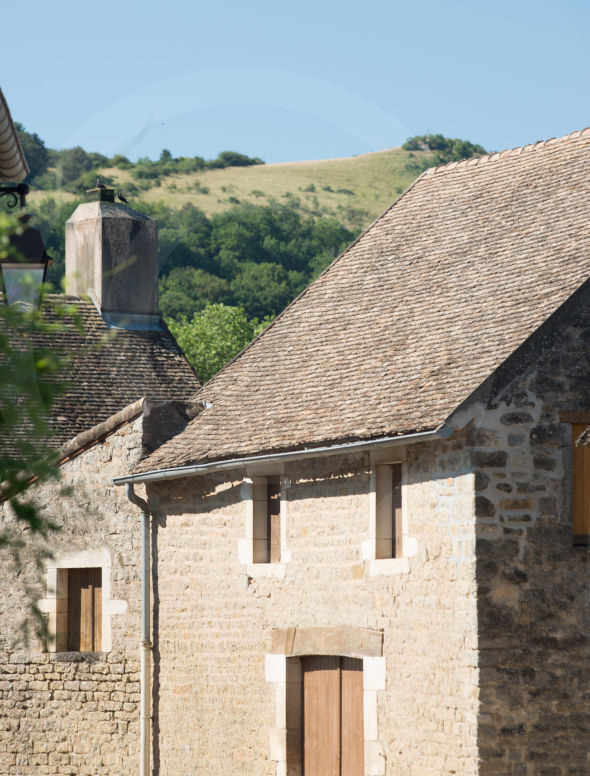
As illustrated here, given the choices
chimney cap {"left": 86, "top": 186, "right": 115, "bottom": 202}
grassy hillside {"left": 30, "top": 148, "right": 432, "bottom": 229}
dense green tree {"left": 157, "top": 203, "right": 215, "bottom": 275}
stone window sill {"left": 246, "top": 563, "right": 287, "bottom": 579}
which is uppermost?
grassy hillside {"left": 30, "top": 148, "right": 432, "bottom": 229}

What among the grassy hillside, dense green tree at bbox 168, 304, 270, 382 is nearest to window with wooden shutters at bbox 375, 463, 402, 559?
dense green tree at bbox 168, 304, 270, 382

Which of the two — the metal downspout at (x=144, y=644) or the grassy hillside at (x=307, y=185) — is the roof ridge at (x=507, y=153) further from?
the grassy hillside at (x=307, y=185)

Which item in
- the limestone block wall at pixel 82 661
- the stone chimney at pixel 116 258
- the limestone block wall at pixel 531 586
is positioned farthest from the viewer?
the stone chimney at pixel 116 258

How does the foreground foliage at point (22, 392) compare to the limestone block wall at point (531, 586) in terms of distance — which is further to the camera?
the limestone block wall at point (531, 586)

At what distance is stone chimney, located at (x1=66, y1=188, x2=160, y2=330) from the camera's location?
75.0 ft

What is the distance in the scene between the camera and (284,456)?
13141 mm

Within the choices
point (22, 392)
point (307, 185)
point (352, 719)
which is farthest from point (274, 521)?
point (307, 185)

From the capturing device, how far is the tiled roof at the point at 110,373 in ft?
65.7

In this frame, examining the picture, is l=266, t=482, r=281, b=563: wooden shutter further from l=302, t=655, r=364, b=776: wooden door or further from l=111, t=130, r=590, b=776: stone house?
l=302, t=655, r=364, b=776: wooden door

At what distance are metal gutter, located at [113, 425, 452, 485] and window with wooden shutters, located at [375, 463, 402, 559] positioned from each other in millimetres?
393

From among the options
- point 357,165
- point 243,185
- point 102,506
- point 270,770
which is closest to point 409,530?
point 270,770

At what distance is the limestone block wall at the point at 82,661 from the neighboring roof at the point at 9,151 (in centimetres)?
467

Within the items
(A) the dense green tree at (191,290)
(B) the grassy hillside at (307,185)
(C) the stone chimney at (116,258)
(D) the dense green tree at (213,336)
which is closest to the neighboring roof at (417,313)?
(C) the stone chimney at (116,258)

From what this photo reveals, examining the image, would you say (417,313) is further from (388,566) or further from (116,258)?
(116,258)
